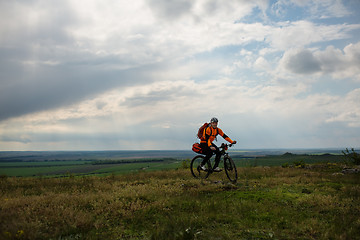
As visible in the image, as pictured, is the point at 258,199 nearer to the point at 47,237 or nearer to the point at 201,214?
the point at 201,214

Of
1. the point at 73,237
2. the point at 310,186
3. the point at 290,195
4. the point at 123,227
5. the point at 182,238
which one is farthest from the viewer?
the point at 310,186

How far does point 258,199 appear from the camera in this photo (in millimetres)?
9047

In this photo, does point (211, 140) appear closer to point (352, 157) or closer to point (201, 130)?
point (201, 130)

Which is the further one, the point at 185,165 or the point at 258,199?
the point at 185,165

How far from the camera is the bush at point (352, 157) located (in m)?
20.3

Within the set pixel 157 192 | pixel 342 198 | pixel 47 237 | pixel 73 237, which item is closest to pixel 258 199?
pixel 342 198

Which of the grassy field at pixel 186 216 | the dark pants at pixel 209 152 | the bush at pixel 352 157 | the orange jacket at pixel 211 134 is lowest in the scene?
the grassy field at pixel 186 216

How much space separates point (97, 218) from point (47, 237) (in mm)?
1708

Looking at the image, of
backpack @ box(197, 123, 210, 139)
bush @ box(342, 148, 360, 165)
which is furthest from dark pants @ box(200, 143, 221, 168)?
bush @ box(342, 148, 360, 165)

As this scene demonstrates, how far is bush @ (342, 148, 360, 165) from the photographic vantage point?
20297mm

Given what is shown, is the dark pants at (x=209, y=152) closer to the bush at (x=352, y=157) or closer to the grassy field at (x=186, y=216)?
the grassy field at (x=186, y=216)

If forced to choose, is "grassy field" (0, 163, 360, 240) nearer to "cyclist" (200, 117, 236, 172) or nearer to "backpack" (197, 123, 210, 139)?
"cyclist" (200, 117, 236, 172)

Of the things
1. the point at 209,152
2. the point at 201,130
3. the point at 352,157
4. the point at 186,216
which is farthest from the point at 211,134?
the point at 352,157

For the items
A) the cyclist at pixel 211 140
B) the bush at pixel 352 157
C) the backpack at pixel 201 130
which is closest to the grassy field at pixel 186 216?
the cyclist at pixel 211 140
